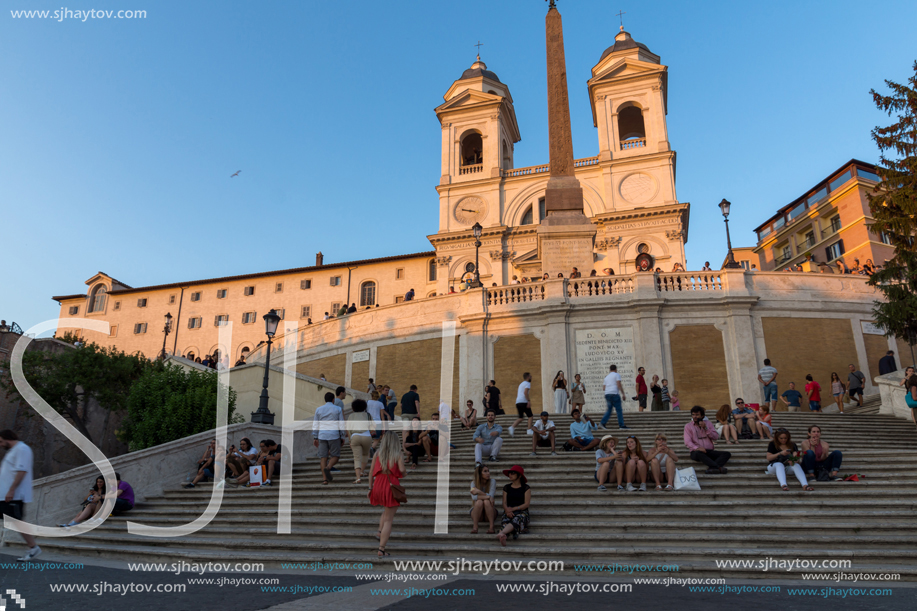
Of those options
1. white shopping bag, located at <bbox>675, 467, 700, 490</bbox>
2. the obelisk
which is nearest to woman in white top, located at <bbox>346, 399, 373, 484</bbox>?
white shopping bag, located at <bbox>675, 467, 700, 490</bbox>

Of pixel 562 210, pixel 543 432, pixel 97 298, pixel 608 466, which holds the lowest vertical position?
pixel 608 466

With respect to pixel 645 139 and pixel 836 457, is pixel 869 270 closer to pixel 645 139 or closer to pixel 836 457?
pixel 836 457

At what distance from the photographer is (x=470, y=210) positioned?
4306cm

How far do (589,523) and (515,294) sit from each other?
13.7 m

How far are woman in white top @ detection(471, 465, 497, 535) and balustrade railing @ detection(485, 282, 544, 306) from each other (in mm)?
12968

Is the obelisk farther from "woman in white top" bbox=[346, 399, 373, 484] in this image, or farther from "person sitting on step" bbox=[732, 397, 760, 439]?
"woman in white top" bbox=[346, 399, 373, 484]

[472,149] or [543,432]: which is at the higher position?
[472,149]

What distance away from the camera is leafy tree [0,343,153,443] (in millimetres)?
20562

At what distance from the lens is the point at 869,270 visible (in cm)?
2152

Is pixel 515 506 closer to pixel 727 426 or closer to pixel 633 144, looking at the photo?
pixel 727 426

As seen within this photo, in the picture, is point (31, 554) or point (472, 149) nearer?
point (31, 554)

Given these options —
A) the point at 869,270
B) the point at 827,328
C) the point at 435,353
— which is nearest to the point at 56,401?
the point at 435,353

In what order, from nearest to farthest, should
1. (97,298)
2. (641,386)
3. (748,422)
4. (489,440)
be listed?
(489,440) < (748,422) < (641,386) < (97,298)

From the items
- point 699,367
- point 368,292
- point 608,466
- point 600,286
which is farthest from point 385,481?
point 368,292
